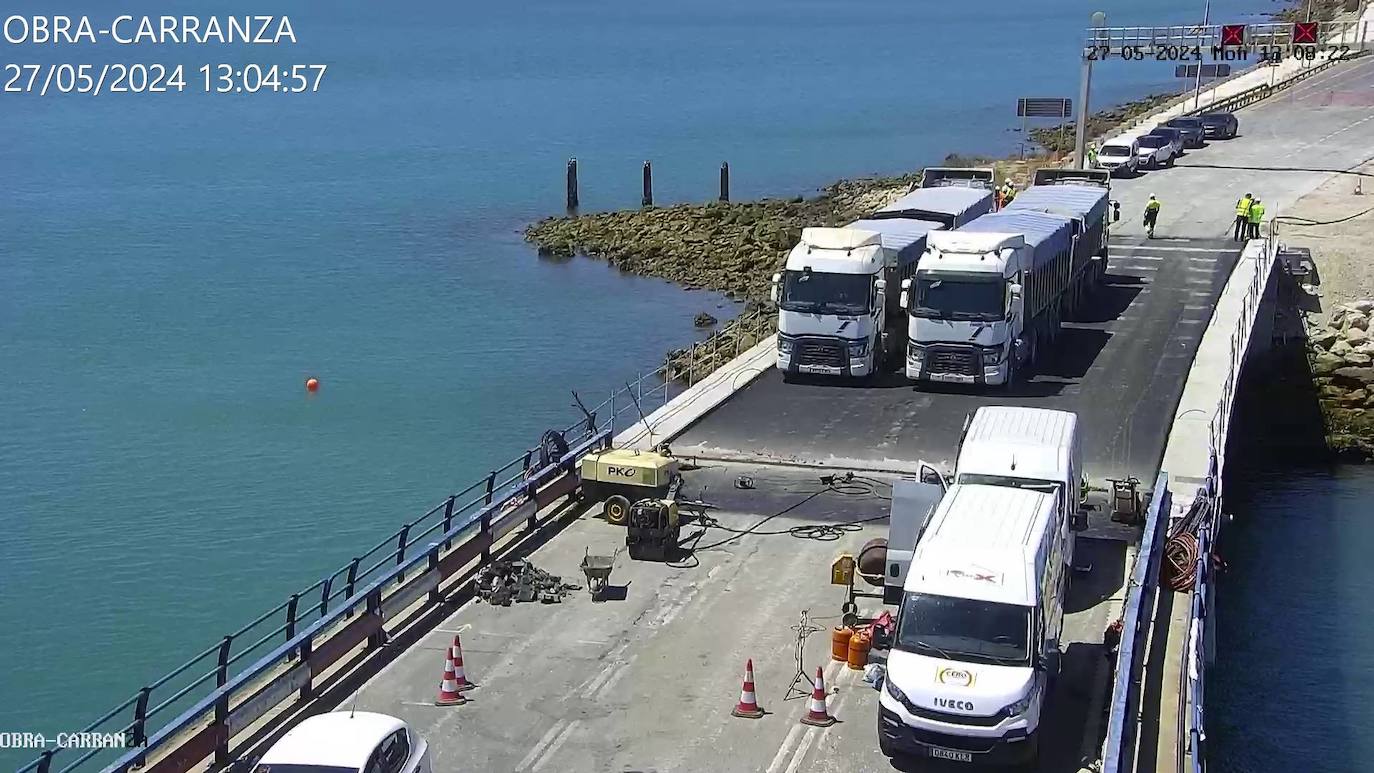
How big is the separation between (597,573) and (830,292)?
40.0 feet

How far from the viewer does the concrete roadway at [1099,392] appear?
28344 mm

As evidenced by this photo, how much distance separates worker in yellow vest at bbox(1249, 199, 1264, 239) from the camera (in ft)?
154

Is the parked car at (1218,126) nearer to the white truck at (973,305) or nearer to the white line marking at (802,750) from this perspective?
the white truck at (973,305)

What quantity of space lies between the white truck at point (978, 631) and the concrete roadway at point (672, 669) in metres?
0.92

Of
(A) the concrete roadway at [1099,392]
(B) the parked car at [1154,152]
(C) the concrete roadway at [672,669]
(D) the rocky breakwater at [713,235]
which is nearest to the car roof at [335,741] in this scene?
(C) the concrete roadway at [672,669]

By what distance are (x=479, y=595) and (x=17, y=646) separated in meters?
14.3

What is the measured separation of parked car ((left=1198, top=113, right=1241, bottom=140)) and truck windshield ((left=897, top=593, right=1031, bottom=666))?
194 feet

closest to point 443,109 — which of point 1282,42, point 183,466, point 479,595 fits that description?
point 1282,42

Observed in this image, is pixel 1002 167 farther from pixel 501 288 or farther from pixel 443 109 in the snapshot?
pixel 443 109

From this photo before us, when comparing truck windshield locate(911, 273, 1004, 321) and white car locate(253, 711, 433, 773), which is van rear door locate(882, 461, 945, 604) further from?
truck windshield locate(911, 273, 1004, 321)

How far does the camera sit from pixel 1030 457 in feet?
69.5

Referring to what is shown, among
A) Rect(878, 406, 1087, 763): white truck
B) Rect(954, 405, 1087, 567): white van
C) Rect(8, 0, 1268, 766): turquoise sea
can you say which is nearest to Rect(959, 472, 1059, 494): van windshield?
Rect(954, 405, 1087, 567): white van

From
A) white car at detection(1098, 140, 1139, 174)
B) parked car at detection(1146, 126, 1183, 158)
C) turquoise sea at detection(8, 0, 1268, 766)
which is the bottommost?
turquoise sea at detection(8, 0, 1268, 766)

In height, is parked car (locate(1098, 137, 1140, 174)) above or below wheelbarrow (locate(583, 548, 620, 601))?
above
